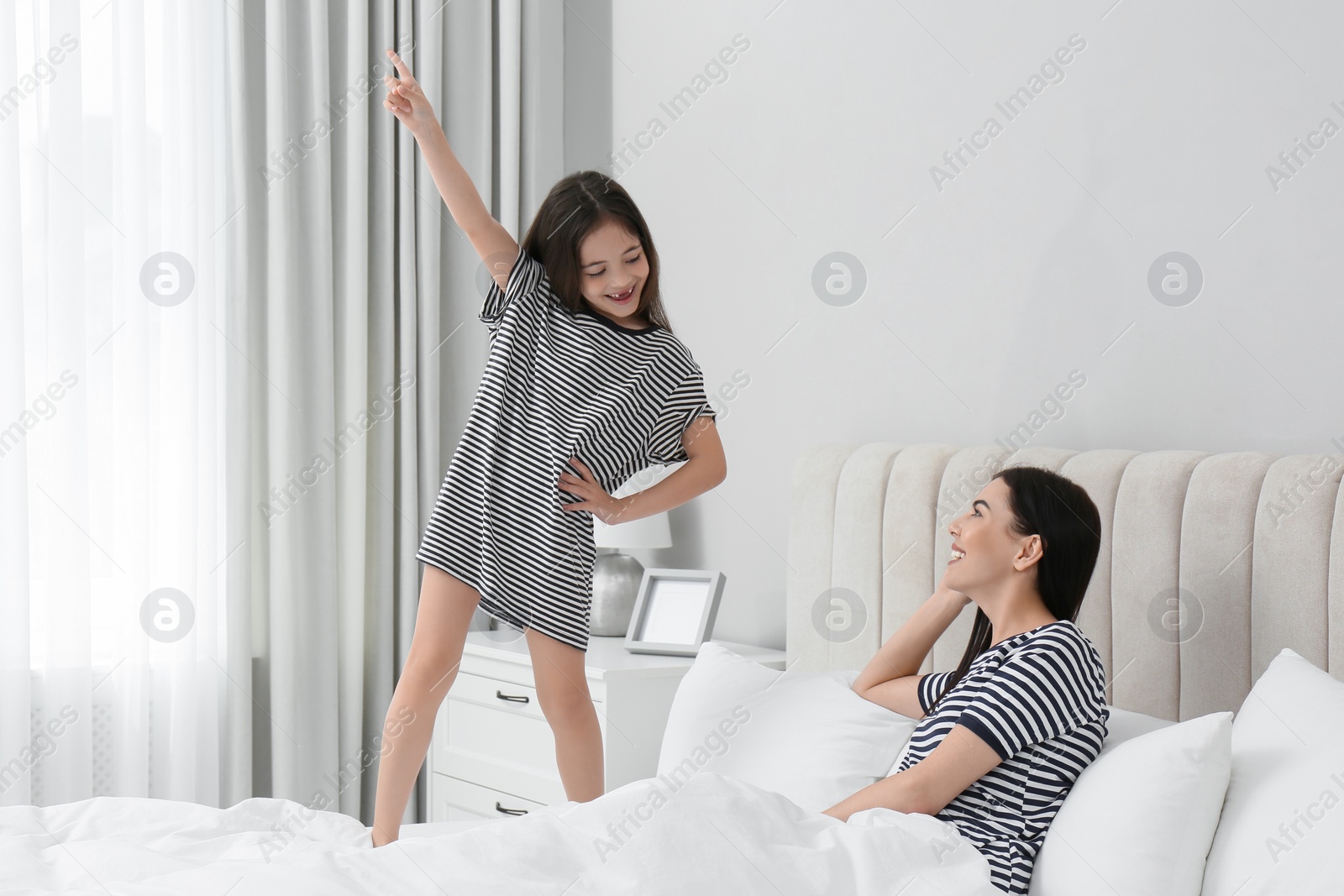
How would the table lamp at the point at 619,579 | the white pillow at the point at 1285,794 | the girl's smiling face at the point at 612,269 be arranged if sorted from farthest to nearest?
the table lamp at the point at 619,579 → the girl's smiling face at the point at 612,269 → the white pillow at the point at 1285,794

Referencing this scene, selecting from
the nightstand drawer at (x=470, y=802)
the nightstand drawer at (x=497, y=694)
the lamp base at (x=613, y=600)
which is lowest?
the nightstand drawer at (x=470, y=802)

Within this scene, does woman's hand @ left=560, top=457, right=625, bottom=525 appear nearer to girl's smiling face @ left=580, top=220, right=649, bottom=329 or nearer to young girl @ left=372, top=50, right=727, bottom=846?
young girl @ left=372, top=50, right=727, bottom=846

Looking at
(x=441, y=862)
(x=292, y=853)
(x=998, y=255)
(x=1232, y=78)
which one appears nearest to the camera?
(x=441, y=862)

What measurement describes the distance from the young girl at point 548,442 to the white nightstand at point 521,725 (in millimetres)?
459

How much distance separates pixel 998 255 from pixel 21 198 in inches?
84.3

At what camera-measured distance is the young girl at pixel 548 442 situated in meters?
1.88

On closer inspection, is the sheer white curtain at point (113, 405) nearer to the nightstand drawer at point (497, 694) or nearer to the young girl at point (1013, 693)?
the nightstand drawer at point (497, 694)

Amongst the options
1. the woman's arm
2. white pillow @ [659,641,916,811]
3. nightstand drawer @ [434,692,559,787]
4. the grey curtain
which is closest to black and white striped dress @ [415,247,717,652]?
white pillow @ [659,641,916,811]

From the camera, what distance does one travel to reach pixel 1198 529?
1.65 meters

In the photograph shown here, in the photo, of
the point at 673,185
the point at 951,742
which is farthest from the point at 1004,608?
the point at 673,185

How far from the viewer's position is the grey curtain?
2.90 metres

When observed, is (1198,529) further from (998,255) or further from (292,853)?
(292,853)

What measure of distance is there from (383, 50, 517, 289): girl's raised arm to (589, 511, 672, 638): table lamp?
3.45 ft

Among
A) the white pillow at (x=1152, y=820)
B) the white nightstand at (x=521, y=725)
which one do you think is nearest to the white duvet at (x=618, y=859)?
the white pillow at (x=1152, y=820)
